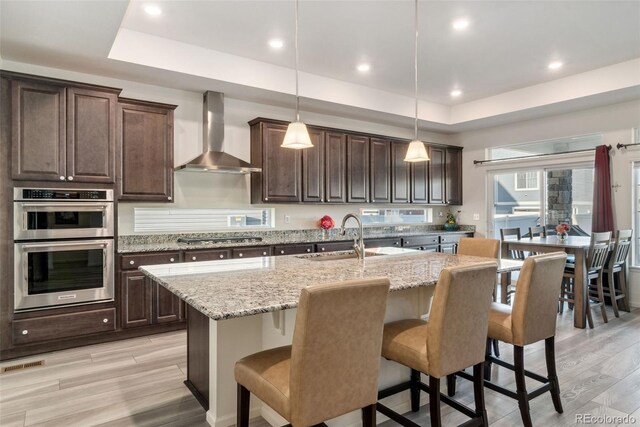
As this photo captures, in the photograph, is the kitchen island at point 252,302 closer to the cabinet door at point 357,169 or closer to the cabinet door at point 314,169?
the cabinet door at point 314,169

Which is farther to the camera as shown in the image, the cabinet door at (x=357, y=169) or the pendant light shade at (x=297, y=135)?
the cabinet door at (x=357, y=169)

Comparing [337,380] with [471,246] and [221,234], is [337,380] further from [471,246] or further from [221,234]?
[221,234]

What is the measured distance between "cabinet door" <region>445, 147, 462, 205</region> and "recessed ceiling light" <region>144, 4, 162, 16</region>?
16.7 feet

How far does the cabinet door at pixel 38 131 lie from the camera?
330cm

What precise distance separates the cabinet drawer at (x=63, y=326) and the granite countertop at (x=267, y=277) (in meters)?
1.57

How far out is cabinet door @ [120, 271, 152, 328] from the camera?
374cm

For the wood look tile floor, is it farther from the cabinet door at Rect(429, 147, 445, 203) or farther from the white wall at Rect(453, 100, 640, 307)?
the cabinet door at Rect(429, 147, 445, 203)

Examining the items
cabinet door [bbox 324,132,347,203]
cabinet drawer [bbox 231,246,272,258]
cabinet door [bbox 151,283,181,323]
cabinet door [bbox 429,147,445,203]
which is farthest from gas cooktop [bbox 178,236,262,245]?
cabinet door [bbox 429,147,445,203]

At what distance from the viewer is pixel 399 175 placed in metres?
6.14

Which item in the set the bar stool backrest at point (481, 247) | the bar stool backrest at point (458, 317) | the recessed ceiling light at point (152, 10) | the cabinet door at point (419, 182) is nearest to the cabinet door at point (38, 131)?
the recessed ceiling light at point (152, 10)

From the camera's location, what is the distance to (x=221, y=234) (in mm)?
4758

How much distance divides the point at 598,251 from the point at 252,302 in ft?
14.0

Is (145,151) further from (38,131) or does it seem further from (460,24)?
(460,24)

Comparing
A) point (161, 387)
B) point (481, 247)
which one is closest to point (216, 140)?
point (161, 387)
